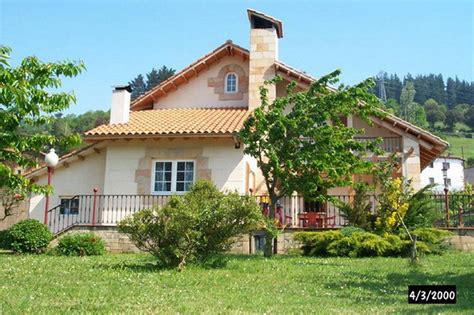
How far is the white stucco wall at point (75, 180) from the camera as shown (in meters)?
18.9

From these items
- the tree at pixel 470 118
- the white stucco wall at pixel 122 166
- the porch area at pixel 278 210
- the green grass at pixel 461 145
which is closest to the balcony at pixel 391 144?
the porch area at pixel 278 210

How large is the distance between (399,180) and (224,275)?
8.33 m

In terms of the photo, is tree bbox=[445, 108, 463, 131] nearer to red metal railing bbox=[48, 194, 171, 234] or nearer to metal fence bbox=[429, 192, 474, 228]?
metal fence bbox=[429, 192, 474, 228]

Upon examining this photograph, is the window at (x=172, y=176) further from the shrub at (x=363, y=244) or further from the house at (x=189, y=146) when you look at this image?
the shrub at (x=363, y=244)

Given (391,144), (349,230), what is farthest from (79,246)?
(391,144)

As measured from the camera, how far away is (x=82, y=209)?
18422mm

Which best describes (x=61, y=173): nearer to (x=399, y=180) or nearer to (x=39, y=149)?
(x=39, y=149)

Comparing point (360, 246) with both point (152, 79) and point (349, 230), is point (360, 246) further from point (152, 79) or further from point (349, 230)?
point (152, 79)

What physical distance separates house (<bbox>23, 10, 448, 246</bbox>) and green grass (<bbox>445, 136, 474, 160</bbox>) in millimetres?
83208

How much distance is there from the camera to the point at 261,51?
20.8 meters

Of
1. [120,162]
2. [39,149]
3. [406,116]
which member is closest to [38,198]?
[120,162]

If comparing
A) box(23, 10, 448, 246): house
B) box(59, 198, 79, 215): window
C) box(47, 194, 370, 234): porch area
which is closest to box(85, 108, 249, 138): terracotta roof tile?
box(23, 10, 448, 246): house

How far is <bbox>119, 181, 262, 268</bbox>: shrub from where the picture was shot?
32.5 ft

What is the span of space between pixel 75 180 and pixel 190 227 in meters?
10.4
